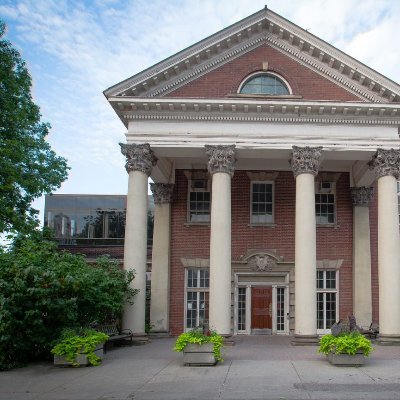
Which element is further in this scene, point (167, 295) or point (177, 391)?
point (167, 295)

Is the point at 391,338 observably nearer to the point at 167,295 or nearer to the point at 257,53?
the point at 167,295

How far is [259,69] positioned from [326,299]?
37.1 feet

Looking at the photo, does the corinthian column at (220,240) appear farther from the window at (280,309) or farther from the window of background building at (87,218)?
the window of background building at (87,218)

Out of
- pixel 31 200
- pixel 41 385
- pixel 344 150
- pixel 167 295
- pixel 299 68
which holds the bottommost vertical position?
pixel 41 385

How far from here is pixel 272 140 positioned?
80.1 feet

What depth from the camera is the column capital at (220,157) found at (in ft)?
79.1

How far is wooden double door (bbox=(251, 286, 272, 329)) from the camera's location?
91.5 feet

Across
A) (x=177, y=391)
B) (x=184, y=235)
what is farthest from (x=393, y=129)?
(x=177, y=391)

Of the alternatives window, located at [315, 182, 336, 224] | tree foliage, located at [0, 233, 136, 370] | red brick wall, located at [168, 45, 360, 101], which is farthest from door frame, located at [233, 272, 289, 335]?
tree foliage, located at [0, 233, 136, 370]

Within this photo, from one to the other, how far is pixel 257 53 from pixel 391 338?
13054mm

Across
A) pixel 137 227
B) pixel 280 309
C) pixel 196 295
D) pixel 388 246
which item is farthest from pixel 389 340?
pixel 137 227

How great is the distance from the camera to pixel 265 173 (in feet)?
95.7

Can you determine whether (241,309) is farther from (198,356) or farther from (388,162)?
(198,356)

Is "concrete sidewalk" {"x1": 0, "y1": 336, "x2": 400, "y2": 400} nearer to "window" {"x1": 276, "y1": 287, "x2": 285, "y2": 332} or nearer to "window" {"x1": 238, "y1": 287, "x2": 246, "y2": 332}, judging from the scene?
"window" {"x1": 238, "y1": 287, "x2": 246, "y2": 332}
